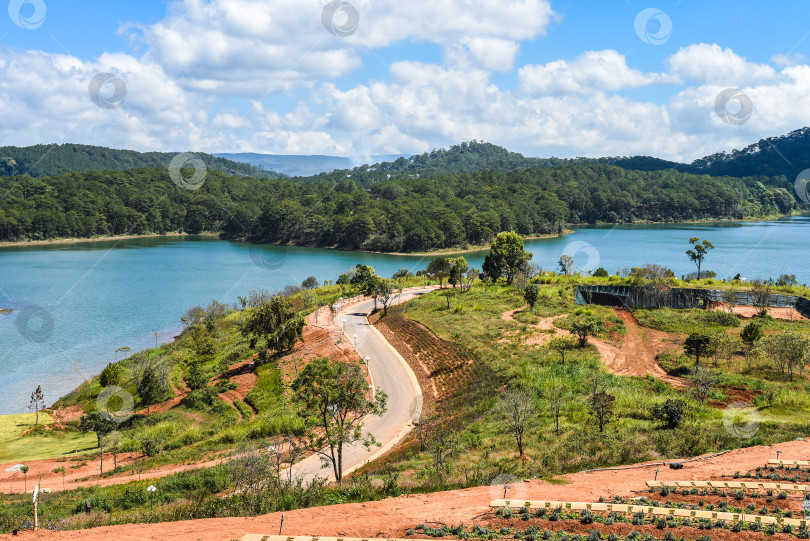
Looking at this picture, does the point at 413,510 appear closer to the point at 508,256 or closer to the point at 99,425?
the point at 99,425

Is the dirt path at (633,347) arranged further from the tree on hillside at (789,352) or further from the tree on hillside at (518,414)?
the tree on hillside at (518,414)

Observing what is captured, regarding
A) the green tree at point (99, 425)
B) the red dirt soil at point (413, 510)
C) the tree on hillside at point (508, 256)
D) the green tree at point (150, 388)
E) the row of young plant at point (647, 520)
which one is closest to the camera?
the row of young plant at point (647, 520)

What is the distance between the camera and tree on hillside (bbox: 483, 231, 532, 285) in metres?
58.3

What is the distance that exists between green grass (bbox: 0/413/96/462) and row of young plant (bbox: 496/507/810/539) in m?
23.9

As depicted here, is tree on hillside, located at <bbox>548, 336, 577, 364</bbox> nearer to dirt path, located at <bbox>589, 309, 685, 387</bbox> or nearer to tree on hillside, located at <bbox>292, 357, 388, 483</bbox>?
dirt path, located at <bbox>589, 309, 685, 387</bbox>

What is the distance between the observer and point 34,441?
2856cm

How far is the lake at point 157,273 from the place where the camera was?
4528 centimetres

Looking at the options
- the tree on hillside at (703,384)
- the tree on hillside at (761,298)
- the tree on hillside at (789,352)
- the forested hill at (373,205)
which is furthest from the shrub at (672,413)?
the forested hill at (373,205)

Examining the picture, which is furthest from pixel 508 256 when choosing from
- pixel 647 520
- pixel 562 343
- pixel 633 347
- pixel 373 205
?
pixel 373 205

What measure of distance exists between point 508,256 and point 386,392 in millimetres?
32035

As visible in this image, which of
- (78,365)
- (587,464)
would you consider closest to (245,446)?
(587,464)

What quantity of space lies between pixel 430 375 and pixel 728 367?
1649 cm

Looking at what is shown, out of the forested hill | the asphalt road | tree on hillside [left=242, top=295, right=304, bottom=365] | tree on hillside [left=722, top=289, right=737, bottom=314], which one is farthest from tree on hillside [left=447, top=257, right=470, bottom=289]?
the forested hill

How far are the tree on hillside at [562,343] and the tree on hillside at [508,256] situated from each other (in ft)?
77.8
